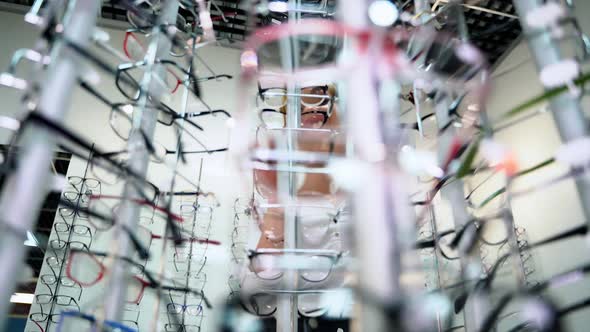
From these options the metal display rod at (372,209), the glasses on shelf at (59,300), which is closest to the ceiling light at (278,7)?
the metal display rod at (372,209)

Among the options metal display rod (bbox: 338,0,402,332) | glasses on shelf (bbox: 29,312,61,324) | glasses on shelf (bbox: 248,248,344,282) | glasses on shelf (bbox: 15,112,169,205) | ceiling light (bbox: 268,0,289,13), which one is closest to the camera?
metal display rod (bbox: 338,0,402,332)

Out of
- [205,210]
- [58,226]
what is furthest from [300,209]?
[58,226]

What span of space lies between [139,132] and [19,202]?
471 millimetres

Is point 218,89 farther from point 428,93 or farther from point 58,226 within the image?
point 428,93

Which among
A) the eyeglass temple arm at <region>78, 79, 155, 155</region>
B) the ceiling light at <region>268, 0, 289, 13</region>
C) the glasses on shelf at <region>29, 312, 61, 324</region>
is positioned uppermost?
the ceiling light at <region>268, 0, 289, 13</region>

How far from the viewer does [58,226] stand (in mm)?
3736

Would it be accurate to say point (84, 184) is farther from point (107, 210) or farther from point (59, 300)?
point (107, 210)

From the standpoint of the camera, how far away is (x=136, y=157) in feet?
3.80

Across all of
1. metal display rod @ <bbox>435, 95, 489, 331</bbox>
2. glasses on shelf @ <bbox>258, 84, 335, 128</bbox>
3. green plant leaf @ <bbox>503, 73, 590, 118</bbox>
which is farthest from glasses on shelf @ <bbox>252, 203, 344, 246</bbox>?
green plant leaf @ <bbox>503, 73, 590, 118</bbox>

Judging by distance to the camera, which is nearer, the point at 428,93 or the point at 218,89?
the point at 428,93

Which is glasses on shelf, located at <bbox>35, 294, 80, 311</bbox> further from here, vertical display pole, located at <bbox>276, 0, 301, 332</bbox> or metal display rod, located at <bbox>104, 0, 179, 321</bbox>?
metal display rod, located at <bbox>104, 0, 179, 321</bbox>

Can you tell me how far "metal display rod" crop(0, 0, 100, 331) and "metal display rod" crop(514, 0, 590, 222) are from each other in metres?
1.02

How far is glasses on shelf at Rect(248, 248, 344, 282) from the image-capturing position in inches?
61.6

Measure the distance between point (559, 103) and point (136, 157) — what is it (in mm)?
1057
